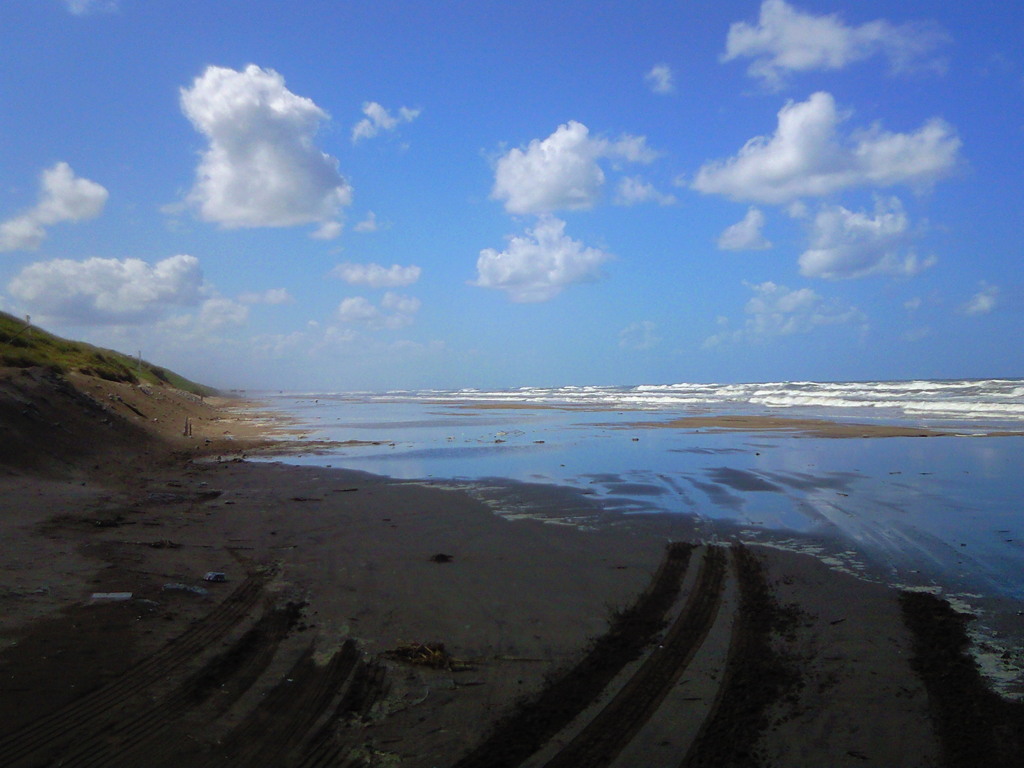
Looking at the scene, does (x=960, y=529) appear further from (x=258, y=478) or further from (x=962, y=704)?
(x=258, y=478)

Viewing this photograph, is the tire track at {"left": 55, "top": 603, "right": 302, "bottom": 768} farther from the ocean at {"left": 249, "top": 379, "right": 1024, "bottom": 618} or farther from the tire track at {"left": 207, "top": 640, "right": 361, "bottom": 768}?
the ocean at {"left": 249, "top": 379, "right": 1024, "bottom": 618}

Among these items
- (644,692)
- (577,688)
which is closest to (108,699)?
(577,688)

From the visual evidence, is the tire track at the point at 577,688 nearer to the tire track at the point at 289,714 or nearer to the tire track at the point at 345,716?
the tire track at the point at 345,716

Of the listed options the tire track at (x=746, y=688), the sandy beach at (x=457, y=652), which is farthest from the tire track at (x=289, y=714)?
the tire track at (x=746, y=688)

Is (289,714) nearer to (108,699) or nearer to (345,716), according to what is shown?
(345,716)

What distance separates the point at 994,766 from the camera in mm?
3902

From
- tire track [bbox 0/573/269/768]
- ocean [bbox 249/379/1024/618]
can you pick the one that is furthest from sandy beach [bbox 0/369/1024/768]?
ocean [bbox 249/379/1024/618]

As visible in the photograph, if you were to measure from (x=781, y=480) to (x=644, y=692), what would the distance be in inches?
454

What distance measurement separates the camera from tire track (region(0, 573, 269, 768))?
3734 millimetres

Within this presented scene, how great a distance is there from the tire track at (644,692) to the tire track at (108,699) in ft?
9.82

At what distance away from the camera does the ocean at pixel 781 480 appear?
885 cm

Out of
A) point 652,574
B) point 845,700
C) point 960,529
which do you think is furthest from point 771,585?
point 960,529

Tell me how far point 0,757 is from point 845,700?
5.64m

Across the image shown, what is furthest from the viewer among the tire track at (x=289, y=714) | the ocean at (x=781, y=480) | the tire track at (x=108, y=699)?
the ocean at (x=781, y=480)
